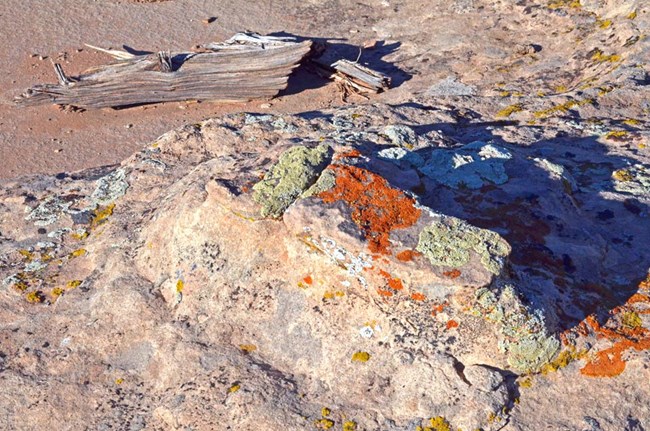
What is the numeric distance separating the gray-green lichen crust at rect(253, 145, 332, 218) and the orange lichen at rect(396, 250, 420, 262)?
820 mm

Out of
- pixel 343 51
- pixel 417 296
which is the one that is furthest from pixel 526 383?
pixel 343 51

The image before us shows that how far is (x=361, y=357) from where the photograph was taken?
13.4ft

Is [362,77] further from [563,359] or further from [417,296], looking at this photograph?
[563,359]

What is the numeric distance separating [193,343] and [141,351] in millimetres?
345

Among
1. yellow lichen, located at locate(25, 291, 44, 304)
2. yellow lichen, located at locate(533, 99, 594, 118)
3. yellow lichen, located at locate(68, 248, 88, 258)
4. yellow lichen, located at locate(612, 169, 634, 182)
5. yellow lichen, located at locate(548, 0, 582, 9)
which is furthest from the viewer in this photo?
yellow lichen, located at locate(548, 0, 582, 9)

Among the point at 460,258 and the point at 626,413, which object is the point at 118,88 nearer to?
the point at 460,258

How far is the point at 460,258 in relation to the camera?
402 cm

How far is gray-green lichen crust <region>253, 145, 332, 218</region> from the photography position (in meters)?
4.48

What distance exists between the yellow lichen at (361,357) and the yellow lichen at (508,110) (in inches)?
175

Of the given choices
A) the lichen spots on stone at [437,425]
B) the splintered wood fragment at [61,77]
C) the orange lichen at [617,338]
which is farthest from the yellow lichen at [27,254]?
the splintered wood fragment at [61,77]

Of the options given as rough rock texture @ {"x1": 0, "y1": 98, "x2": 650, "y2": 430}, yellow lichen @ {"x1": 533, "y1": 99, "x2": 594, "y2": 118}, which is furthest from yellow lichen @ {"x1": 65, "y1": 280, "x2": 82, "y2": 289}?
yellow lichen @ {"x1": 533, "y1": 99, "x2": 594, "y2": 118}

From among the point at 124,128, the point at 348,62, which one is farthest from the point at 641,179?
the point at 124,128

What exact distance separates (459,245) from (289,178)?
1169 mm

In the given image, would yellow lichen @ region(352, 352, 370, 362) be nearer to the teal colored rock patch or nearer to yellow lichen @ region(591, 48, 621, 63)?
the teal colored rock patch
